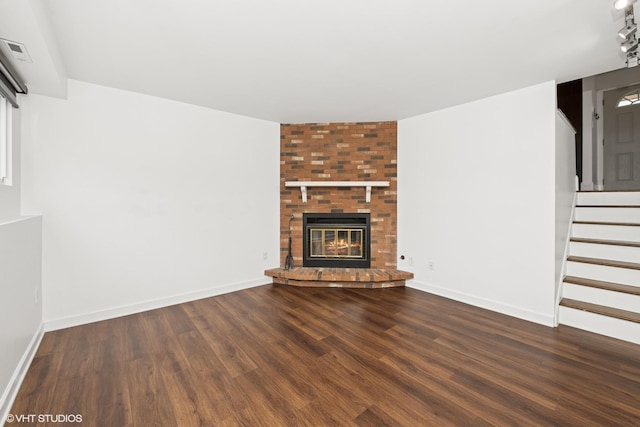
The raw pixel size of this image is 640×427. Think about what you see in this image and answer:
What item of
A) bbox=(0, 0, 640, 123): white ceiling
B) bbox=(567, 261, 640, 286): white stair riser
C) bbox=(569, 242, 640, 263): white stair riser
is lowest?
bbox=(567, 261, 640, 286): white stair riser

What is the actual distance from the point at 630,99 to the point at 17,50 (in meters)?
7.53

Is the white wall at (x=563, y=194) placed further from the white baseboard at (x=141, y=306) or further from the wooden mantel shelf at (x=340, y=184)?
the white baseboard at (x=141, y=306)

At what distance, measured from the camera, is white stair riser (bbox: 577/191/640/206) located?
3.07 metres

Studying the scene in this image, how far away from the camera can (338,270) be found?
384cm

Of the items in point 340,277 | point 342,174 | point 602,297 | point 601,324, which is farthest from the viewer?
point 342,174

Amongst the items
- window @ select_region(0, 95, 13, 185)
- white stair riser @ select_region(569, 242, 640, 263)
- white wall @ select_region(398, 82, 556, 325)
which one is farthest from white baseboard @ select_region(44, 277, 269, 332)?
white stair riser @ select_region(569, 242, 640, 263)

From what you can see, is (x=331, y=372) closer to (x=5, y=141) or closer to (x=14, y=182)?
(x=14, y=182)

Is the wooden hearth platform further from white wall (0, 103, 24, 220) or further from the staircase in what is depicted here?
white wall (0, 103, 24, 220)

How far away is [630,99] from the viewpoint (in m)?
4.43

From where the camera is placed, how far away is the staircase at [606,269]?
7.70 feet

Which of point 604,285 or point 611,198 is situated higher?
point 611,198

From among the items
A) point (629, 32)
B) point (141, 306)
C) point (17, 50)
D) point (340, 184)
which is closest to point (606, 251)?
point (629, 32)

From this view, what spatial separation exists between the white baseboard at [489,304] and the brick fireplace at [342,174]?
51 cm

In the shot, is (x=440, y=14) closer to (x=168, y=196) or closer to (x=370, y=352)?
(x=370, y=352)
